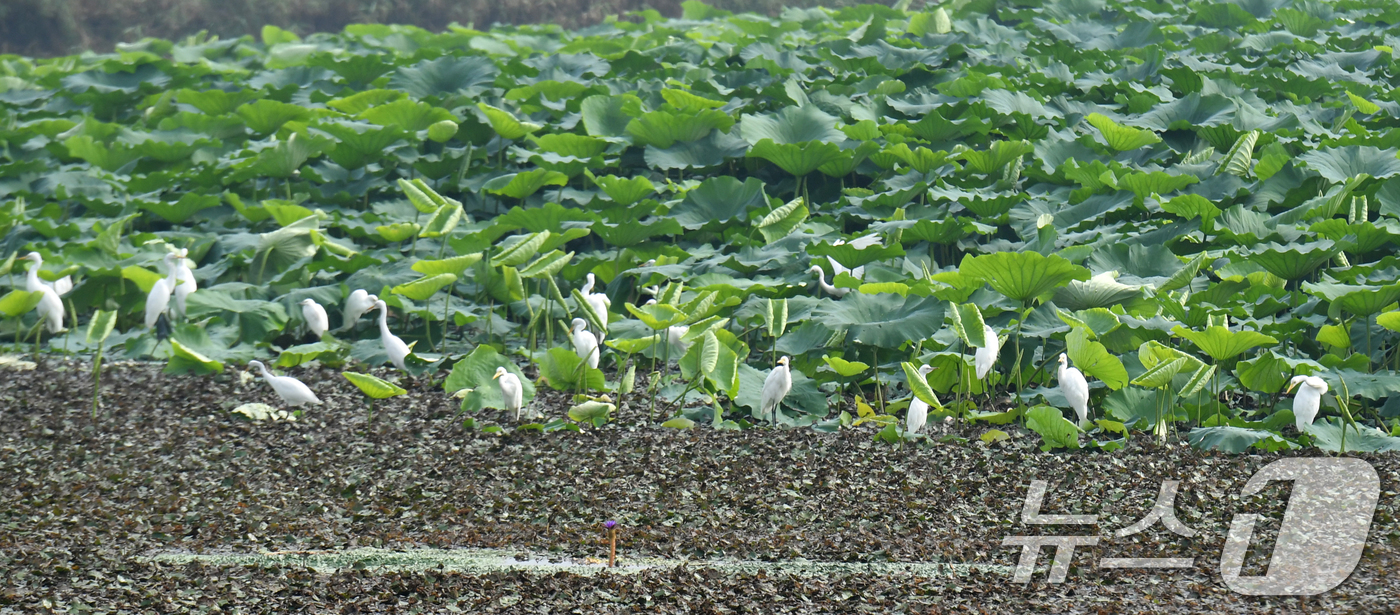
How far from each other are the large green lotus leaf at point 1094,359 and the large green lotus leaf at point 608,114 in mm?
3385

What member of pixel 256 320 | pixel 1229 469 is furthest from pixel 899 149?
pixel 256 320

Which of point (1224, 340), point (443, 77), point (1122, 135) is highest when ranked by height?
point (1224, 340)

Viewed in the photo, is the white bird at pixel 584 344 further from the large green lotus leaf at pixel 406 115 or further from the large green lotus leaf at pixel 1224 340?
the large green lotus leaf at pixel 406 115

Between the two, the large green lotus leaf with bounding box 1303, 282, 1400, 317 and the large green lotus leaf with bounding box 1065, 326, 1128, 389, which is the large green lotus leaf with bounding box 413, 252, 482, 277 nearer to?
the large green lotus leaf with bounding box 1065, 326, 1128, 389

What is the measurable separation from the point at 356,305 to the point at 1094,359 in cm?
300

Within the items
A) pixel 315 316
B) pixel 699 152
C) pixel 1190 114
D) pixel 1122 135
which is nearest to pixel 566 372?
pixel 315 316

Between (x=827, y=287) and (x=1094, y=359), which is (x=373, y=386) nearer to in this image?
(x=827, y=287)

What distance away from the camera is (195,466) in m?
3.83

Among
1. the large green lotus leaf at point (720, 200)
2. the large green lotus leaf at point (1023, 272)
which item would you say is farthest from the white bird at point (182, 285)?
the large green lotus leaf at point (1023, 272)

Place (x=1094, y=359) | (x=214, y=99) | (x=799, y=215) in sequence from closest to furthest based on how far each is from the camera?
(x=1094, y=359) → (x=799, y=215) → (x=214, y=99)

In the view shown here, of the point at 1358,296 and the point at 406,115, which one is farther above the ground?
the point at 1358,296

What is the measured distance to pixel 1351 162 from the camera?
5309 millimetres

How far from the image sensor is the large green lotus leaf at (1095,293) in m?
4.15

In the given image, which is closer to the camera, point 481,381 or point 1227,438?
point 1227,438
